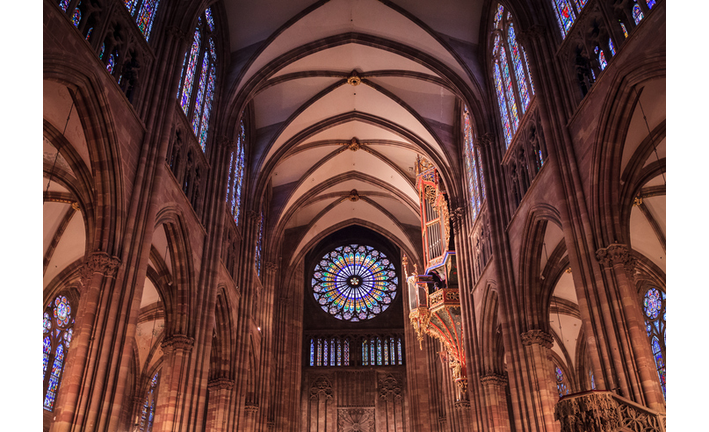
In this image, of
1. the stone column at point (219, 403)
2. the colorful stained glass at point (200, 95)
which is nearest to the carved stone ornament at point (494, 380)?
the stone column at point (219, 403)

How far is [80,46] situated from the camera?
980 centimetres

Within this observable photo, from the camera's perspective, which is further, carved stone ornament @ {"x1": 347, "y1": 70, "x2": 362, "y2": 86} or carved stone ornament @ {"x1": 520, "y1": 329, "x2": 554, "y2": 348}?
carved stone ornament @ {"x1": 347, "y1": 70, "x2": 362, "y2": 86}

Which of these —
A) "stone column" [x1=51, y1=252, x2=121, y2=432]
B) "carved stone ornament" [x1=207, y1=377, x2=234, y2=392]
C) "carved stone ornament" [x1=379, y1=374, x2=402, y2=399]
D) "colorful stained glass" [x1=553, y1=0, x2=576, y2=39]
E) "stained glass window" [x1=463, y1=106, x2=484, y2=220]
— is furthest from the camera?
"carved stone ornament" [x1=379, y1=374, x2=402, y2=399]

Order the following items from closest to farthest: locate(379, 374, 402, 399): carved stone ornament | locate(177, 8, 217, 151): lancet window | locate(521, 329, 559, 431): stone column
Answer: locate(521, 329, 559, 431): stone column → locate(177, 8, 217, 151): lancet window → locate(379, 374, 402, 399): carved stone ornament

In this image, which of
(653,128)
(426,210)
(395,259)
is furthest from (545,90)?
(395,259)

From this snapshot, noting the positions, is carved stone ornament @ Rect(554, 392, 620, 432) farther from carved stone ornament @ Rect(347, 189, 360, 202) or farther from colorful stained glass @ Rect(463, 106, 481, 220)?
carved stone ornament @ Rect(347, 189, 360, 202)

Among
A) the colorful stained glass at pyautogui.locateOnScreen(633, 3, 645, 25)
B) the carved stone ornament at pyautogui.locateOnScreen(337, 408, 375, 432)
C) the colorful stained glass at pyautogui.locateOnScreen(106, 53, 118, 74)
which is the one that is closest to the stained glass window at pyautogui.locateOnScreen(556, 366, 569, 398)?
the carved stone ornament at pyautogui.locateOnScreen(337, 408, 375, 432)

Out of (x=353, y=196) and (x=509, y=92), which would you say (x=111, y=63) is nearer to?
(x=509, y=92)

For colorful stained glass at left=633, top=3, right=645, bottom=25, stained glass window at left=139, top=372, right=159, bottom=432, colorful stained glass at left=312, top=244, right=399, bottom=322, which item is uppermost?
colorful stained glass at left=312, top=244, right=399, bottom=322

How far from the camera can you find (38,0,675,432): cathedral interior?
10039 mm

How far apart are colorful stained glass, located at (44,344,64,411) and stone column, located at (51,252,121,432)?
10.9 m

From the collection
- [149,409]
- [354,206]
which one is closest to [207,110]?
[149,409]

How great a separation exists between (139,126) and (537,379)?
10916 millimetres

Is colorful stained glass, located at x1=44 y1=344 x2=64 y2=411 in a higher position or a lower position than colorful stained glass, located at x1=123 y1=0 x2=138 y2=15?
lower
